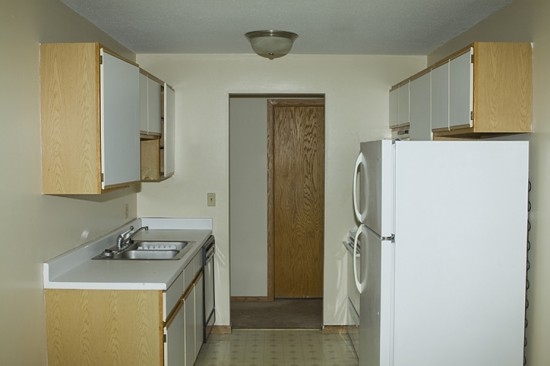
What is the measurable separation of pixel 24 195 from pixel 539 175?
8.30 feet

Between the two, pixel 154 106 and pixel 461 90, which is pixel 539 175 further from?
pixel 154 106

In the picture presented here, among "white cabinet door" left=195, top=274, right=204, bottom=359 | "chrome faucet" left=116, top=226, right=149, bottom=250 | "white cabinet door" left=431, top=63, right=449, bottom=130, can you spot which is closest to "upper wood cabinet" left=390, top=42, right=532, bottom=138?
"white cabinet door" left=431, top=63, right=449, bottom=130

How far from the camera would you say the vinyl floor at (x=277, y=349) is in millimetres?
4234

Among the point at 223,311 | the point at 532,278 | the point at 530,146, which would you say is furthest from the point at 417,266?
the point at 223,311

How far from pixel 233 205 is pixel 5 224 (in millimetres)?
3582

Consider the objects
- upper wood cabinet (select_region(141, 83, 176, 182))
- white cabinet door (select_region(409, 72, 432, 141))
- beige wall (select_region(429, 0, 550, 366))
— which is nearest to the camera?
beige wall (select_region(429, 0, 550, 366))

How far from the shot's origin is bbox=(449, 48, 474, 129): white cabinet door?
9.67ft

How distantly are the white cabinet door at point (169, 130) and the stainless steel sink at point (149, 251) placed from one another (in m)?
0.55

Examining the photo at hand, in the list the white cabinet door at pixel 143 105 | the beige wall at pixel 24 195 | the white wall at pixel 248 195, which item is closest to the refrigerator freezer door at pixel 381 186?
the white cabinet door at pixel 143 105

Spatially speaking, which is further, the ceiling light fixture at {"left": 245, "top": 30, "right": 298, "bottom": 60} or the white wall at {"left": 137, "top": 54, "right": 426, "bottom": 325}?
the white wall at {"left": 137, "top": 54, "right": 426, "bottom": 325}

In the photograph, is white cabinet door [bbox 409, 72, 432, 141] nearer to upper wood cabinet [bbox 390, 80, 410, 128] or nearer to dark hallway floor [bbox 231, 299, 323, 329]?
upper wood cabinet [bbox 390, 80, 410, 128]

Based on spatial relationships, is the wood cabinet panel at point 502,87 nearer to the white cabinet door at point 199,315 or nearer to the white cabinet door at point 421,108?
the white cabinet door at point 421,108

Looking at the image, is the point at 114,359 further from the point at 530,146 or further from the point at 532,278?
the point at 530,146

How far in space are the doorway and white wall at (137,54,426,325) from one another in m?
1.11
